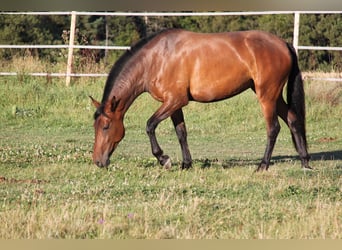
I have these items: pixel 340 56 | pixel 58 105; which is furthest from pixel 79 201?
pixel 340 56

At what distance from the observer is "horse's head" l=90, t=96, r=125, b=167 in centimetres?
830

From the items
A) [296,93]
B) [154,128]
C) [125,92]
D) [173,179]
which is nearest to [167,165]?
[154,128]

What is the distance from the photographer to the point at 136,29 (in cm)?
2698

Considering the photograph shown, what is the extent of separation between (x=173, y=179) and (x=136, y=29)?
20.3m

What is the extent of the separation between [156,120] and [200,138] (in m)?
4.86

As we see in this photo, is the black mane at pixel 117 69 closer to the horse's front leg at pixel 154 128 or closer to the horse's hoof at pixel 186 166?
the horse's front leg at pixel 154 128

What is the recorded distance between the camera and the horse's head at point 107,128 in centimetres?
830

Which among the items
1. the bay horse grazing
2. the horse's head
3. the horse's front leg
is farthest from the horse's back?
the horse's head

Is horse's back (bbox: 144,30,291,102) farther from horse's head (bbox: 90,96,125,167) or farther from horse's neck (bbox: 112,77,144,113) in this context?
horse's head (bbox: 90,96,125,167)

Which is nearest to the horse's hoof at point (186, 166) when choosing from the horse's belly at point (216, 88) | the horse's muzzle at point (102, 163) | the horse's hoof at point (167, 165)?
the horse's hoof at point (167, 165)

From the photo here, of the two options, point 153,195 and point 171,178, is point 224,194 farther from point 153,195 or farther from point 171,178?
point 171,178

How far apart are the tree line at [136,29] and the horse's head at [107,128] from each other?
26.8ft

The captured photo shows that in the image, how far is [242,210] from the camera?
17.0ft

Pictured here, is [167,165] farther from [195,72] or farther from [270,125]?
[270,125]
